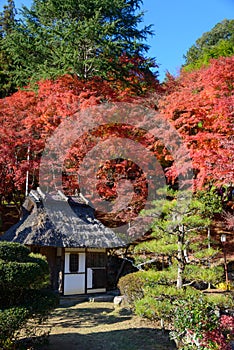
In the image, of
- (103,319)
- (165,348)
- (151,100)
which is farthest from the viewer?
(151,100)

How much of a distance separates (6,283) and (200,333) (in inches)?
116

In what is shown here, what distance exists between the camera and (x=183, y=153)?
10.1 metres

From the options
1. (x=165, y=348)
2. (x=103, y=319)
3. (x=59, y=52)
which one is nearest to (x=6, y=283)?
(x=165, y=348)

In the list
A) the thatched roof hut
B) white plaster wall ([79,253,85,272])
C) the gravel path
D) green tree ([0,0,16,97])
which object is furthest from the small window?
green tree ([0,0,16,97])

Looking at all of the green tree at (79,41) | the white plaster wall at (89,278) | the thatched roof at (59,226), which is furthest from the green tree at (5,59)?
the white plaster wall at (89,278)

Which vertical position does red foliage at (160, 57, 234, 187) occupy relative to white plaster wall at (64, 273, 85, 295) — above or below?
above

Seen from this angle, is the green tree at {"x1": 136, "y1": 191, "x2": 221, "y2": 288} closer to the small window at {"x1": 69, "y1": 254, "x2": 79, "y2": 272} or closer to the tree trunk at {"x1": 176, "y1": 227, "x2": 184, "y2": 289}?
the tree trunk at {"x1": 176, "y1": 227, "x2": 184, "y2": 289}

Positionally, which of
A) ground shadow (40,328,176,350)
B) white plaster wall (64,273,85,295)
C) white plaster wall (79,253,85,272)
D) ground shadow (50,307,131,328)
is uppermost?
white plaster wall (79,253,85,272)

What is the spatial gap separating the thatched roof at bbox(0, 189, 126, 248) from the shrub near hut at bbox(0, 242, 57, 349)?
511 centimetres

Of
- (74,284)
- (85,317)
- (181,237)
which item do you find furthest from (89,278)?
(181,237)

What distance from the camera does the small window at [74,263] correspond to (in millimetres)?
11367

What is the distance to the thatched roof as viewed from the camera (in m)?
10.8

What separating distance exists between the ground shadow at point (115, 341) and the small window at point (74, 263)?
4596mm

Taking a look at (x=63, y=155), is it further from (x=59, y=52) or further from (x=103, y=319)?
(x=103, y=319)
